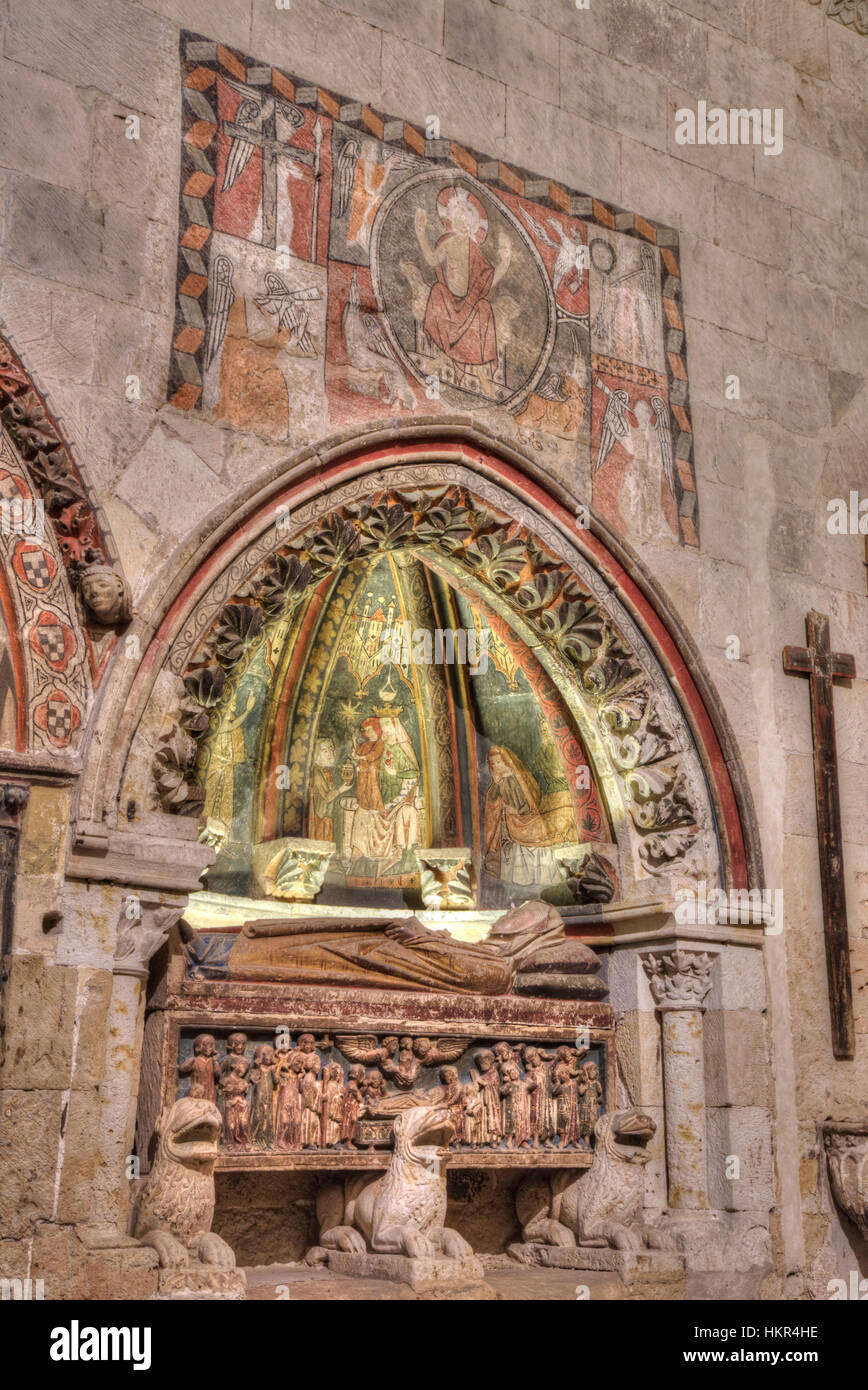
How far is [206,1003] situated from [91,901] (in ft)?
2.40

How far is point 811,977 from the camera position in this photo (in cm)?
724

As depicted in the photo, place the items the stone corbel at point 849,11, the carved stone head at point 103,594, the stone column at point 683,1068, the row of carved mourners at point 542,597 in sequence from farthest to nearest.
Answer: the stone corbel at point 849,11 < the stone column at point 683,1068 < the row of carved mourners at point 542,597 < the carved stone head at point 103,594

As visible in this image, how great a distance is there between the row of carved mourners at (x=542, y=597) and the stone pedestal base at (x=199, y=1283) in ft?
8.30

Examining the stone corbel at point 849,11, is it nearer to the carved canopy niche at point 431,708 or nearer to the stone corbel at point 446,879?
the carved canopy niche at point 431,708

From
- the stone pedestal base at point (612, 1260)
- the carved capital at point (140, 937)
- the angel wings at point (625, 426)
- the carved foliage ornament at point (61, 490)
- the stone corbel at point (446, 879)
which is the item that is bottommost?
the stone pedestal base at point (612, 1260)

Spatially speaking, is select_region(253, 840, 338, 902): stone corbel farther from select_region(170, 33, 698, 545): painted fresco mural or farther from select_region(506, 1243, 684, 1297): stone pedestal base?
select_region(170, 33, 698, 545): painted fresco mural

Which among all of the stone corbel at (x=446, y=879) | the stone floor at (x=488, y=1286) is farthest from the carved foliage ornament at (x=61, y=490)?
the stone corbel at (x=446, y=879)

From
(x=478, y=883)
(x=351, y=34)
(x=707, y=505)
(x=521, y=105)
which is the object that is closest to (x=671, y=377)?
(x=707, y=505)

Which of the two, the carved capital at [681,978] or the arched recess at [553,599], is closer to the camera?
the arched recess at [553,599]

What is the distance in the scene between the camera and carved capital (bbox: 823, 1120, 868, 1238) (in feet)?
22.8

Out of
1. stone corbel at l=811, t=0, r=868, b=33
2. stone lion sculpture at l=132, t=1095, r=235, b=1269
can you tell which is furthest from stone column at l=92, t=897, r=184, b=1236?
stone corbel at l=811, t=0, r=868, b=33

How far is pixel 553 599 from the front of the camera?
7066 mm

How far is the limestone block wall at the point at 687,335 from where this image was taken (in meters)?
5.28

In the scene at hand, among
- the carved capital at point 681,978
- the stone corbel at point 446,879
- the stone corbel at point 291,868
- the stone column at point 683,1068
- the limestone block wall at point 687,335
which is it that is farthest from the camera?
the stone corbel at point 446,879
